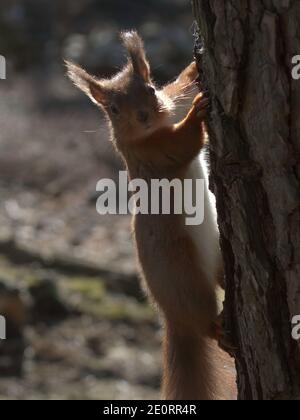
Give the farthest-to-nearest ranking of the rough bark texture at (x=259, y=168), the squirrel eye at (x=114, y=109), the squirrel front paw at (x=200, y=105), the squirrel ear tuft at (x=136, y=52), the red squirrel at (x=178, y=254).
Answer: the squirrel eye at (x=114, y=109) → the squirrel ear tuft at (x=136, y=52) → the red squirrel at (x=178, y=254) → the squirrel front paw at (x=200, y=105) → the rough bark texture at (x=259, y=168)

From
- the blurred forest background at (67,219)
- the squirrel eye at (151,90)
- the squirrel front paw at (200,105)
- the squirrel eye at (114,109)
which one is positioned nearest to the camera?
the squirrel front paw at (200,105)

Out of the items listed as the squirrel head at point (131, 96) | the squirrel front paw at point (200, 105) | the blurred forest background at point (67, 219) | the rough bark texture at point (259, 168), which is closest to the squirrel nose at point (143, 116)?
the squirrel head at point (131, 96)

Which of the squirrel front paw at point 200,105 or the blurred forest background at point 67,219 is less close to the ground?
the blurred forest background at point 67,219

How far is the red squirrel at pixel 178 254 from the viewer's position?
10.4ft

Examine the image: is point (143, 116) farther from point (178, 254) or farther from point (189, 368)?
point (189, 368)

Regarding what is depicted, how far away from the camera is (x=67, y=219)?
7.18 metres

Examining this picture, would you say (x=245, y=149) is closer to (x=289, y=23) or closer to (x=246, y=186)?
(x=246, y=186)

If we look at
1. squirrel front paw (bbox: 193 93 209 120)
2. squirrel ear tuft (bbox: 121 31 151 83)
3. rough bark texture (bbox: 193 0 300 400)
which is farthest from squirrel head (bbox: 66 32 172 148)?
rough bark texture (bbox: 193 0 300 400)

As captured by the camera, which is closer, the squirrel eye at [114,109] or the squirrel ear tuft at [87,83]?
the squirrel ear tuft at [87,83]

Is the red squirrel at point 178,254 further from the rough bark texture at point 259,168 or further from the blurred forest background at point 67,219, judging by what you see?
the rough bark texture at point 259,168

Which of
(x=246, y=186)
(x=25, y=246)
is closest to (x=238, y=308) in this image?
(x=246, y=186)

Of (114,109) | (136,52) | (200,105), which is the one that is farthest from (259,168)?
(114,109)

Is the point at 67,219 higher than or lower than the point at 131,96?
higher

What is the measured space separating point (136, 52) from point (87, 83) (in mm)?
213
